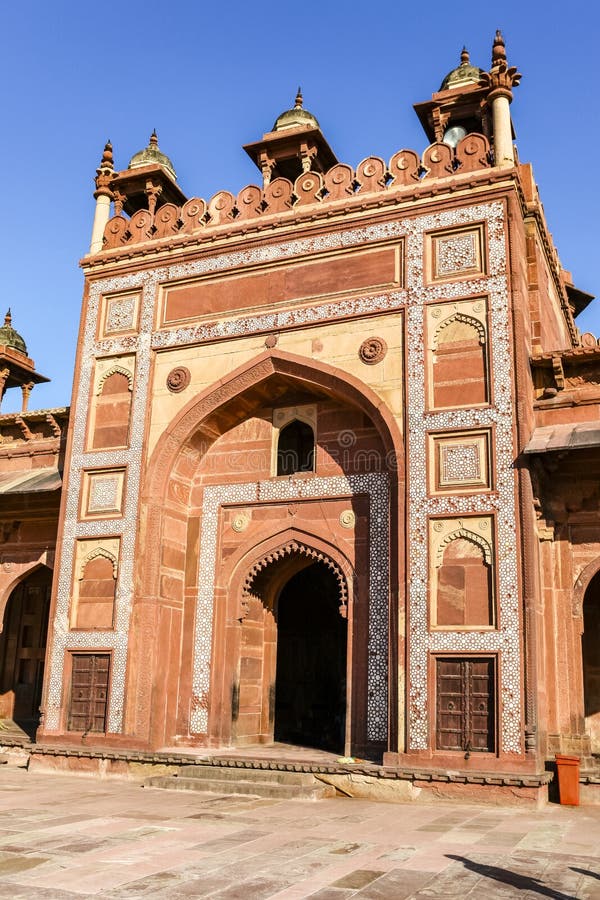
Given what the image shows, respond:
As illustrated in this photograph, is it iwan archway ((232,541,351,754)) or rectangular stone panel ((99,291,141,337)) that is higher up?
rectangular stone panel ((99,291,141,337))

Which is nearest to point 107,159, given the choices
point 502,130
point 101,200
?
point 101,200

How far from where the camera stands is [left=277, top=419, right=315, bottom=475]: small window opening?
1203 centimetres

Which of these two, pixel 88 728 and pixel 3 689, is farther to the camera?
pixel 3 689

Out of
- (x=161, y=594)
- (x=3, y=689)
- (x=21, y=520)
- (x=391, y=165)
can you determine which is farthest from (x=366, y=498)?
(x=3, y=689)

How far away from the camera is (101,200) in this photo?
13469 mm

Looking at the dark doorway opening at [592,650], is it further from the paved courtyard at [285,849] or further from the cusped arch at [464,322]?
the cusped arch at [464,322]

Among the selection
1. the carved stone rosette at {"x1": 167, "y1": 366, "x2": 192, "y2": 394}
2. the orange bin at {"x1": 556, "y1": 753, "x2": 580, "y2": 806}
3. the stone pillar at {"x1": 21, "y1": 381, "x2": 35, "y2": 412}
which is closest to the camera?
the orange bin at {"x1": 556, "y1": 753, "x2": 580, "y2": 806}

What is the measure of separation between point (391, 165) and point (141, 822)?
835 centimetres

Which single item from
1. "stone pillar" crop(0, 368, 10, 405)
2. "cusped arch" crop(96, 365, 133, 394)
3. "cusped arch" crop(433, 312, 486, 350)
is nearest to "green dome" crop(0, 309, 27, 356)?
"stone pillar" crop(0, 368, 10, 405)

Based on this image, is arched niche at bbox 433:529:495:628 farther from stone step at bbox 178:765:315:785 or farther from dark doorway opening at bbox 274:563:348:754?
dark doorway opening at bbox 274:563:348:754

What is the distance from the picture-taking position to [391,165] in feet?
37.4

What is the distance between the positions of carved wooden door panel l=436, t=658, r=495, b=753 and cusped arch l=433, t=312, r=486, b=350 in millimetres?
3678

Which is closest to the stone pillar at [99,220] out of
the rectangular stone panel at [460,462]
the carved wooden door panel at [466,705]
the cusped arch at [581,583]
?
the rectangular stone panel at [460,462]

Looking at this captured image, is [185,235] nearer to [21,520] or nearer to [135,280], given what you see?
[135,280]
